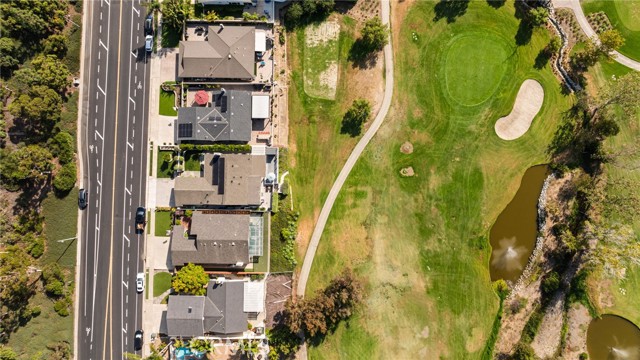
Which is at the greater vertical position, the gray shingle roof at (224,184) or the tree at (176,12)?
the tree at (176,12)

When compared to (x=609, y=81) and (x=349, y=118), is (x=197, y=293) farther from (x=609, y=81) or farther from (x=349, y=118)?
(x=609, y=81)

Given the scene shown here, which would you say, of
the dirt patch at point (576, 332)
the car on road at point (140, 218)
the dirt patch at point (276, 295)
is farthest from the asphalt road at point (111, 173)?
the dirt patch at point (576, 332)

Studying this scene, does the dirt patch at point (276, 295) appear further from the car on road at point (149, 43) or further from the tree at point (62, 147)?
the car on road at point (149, 43)

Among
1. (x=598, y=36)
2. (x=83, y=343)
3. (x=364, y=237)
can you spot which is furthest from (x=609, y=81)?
(x=83, y=343)

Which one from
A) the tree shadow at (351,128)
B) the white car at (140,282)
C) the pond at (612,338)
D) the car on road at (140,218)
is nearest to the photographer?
the white car at (140,282)

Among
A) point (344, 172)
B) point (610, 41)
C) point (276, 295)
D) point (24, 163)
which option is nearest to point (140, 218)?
point (24, 163)

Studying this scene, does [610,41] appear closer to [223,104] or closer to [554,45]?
[554,45]
